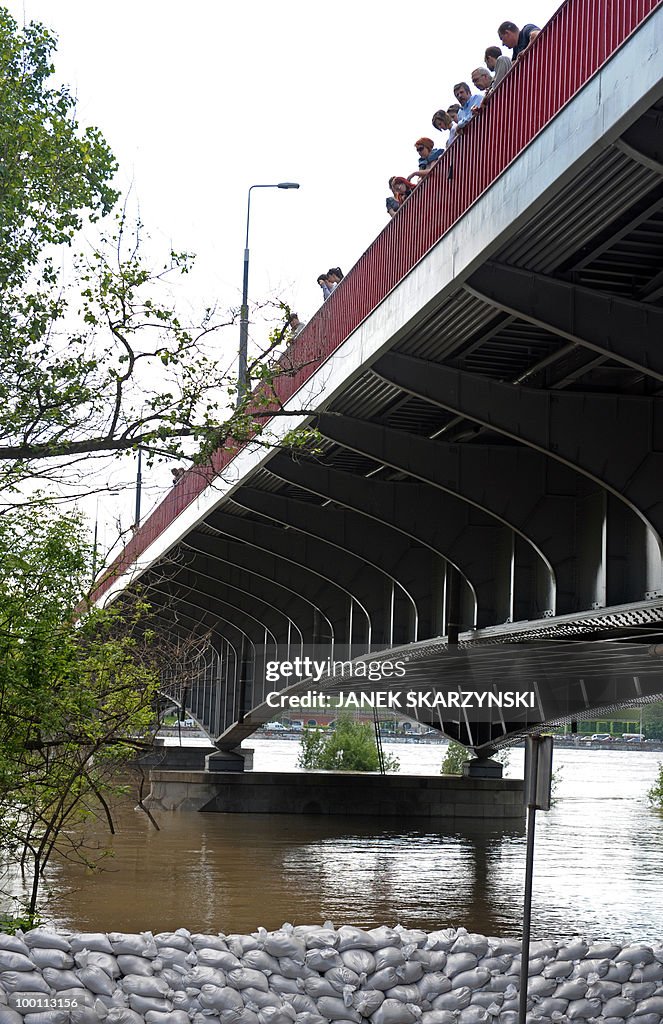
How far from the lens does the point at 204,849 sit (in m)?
34.7

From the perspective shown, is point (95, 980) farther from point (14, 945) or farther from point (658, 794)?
point (658, 794)

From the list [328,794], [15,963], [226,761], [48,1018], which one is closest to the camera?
[48,1018]

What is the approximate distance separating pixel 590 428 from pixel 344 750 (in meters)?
53.7

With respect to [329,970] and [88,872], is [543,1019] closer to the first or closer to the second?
[329,970]

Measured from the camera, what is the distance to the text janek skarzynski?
105 ft

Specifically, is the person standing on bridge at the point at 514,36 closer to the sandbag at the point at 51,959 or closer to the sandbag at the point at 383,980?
the sandbag at the point at 383,980

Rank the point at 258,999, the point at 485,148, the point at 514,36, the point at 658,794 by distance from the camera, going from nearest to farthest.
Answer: the point at 485,148
the point at 514,36
the point at 258,999
the point at 658,794

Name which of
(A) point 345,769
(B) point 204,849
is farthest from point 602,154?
(A) point 345,769

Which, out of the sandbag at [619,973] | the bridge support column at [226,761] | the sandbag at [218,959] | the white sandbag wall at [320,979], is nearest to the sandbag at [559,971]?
the white sandbag wall at [320,979]

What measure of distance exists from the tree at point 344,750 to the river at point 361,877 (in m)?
16.7

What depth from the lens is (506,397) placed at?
13.8m

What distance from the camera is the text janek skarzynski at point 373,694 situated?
32156mm

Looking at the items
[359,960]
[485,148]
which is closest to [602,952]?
[359,960]

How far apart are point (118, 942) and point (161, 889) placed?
15.3 m
